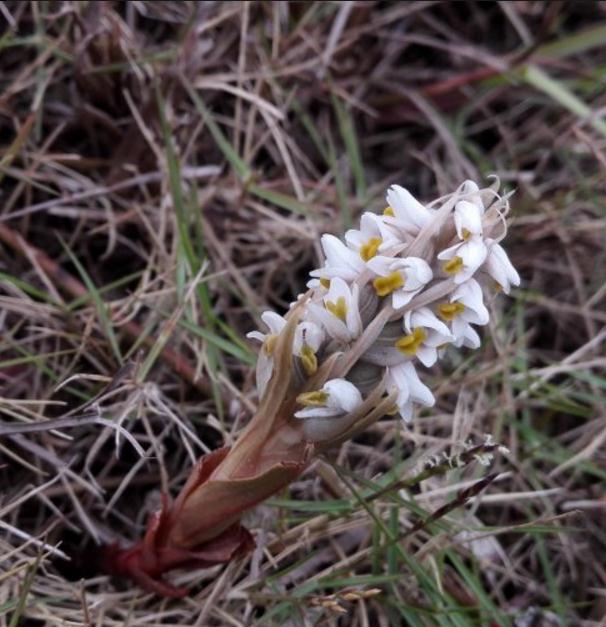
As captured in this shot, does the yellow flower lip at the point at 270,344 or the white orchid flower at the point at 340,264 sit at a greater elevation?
the white orchid flower at the point at 340,264

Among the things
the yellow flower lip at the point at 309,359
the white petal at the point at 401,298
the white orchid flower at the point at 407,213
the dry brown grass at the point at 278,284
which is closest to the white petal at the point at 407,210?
the white orchid flower at the point at 407,213

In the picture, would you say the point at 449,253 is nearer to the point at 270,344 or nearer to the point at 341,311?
the point at 341,311

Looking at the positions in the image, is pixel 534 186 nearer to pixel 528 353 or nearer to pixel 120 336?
pixel 528 353

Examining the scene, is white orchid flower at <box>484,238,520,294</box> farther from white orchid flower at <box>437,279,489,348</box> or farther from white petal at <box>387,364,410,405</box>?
white petal at <box>387,364,410,405</box>

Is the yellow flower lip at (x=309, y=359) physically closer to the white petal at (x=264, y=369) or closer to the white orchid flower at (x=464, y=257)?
the white petal at (x=264, y=369)

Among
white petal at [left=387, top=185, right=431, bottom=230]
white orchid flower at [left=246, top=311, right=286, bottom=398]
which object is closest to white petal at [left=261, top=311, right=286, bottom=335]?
white orchid flower at [left=246, top=311, right=286, bottom=398]

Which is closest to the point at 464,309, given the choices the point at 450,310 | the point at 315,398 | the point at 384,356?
the point at 450,310

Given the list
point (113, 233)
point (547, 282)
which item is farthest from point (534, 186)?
point (113, 233)
